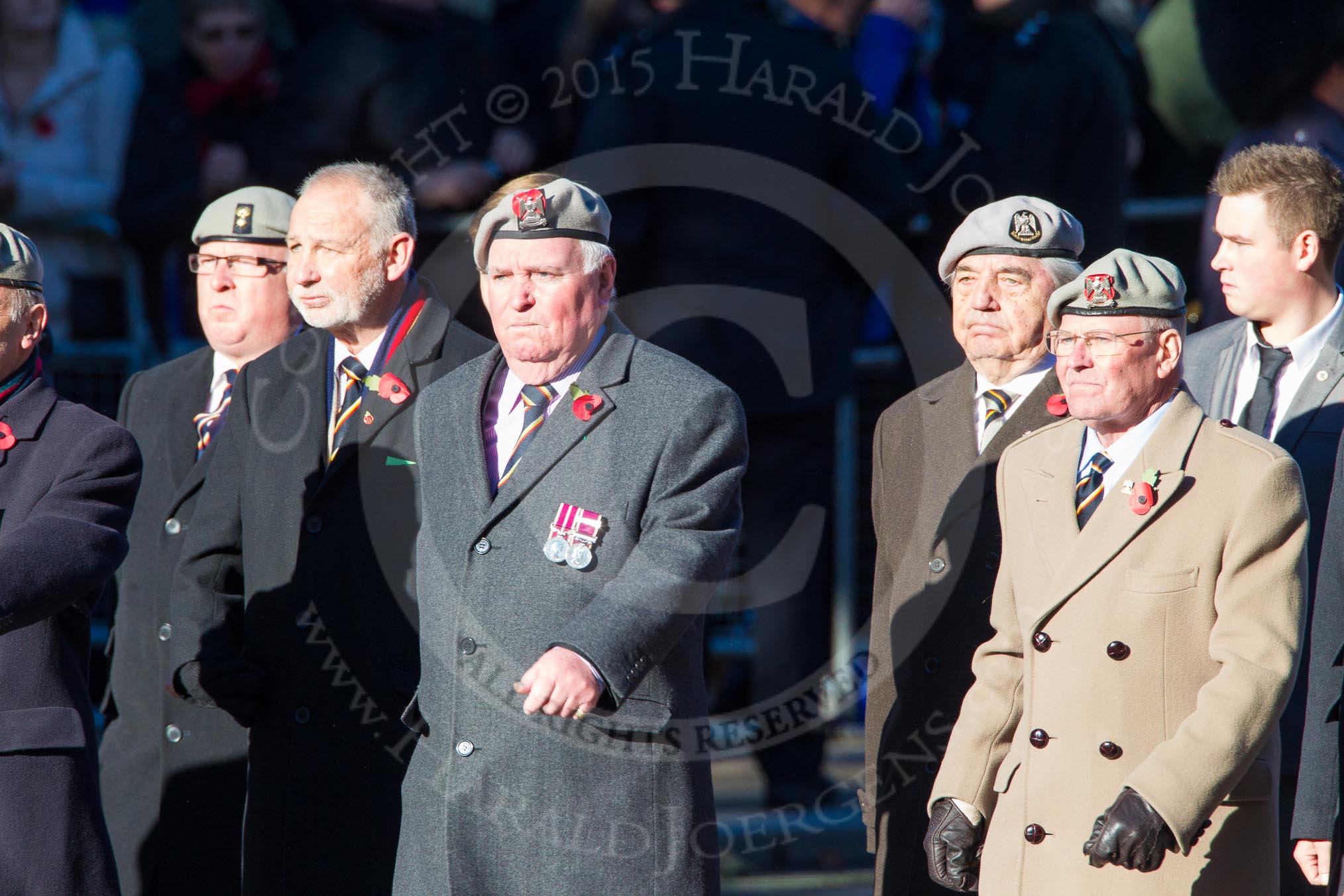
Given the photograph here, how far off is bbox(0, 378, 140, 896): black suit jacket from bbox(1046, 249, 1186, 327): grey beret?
6.64 ft

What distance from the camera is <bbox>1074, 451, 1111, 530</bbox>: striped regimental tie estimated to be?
380 centimetres

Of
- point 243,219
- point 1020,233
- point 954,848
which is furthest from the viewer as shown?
point 243,219

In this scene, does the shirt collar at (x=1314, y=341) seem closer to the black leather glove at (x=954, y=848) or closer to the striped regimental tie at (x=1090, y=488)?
the striped regimental tie at (x=1090, y=488)

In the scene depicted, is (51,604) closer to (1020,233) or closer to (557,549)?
(557,549)

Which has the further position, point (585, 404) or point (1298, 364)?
point (1298, 364)

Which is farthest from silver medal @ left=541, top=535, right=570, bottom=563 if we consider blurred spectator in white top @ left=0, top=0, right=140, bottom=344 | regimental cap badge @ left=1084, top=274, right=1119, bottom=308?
blurred spectator in white top @ left=0, top=0, right=140, bottom=344

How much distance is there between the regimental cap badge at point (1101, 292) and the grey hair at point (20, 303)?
227cm

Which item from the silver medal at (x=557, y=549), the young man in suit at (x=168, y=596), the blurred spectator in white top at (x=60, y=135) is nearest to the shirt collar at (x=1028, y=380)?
the silver medal at (x=557, y=549)

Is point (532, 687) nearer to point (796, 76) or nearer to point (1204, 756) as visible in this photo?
point (1204, 756)

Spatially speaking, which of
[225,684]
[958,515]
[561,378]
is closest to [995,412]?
[958,515]

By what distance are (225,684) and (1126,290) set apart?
2.33 m

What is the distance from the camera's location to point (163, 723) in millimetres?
5191

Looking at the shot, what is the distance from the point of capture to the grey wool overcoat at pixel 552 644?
3.79m

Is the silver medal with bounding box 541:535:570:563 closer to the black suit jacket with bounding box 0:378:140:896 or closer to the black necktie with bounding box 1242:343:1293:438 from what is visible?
the black suit jacket with bounding box 0:378:140:896
